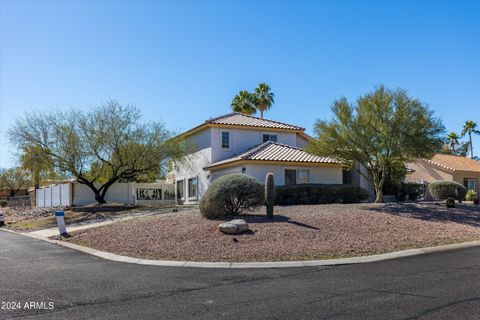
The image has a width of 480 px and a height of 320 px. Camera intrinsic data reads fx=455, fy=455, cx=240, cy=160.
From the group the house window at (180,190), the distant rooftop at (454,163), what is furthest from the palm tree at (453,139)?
the house window at (180,190)

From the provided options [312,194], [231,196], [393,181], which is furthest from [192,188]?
[231,196]

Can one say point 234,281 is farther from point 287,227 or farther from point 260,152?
point 260,152

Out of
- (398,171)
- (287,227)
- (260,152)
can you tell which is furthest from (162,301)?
(398,171)

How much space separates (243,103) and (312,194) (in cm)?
2661

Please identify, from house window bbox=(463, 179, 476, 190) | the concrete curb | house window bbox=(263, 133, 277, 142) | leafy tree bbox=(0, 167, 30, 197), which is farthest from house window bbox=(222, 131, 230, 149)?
leafy tree bbox=(0, 167, 30, 197)

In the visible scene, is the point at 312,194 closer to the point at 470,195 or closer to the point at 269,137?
the point at 269,137

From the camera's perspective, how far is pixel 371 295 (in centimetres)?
730

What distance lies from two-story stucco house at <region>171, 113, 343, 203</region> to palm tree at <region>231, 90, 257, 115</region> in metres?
14.1

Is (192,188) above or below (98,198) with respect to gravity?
above

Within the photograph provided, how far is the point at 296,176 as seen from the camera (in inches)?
1131

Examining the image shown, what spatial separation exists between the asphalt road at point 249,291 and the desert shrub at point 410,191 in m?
20.1

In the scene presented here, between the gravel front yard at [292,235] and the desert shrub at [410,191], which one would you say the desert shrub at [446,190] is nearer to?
the desert shrub at [410,191]

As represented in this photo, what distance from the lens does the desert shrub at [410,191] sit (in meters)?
30.7

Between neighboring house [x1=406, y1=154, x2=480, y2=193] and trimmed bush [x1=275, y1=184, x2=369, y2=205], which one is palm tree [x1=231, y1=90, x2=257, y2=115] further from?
trimmed bush [x1=275, y1=184, x2=369, y2=205]
